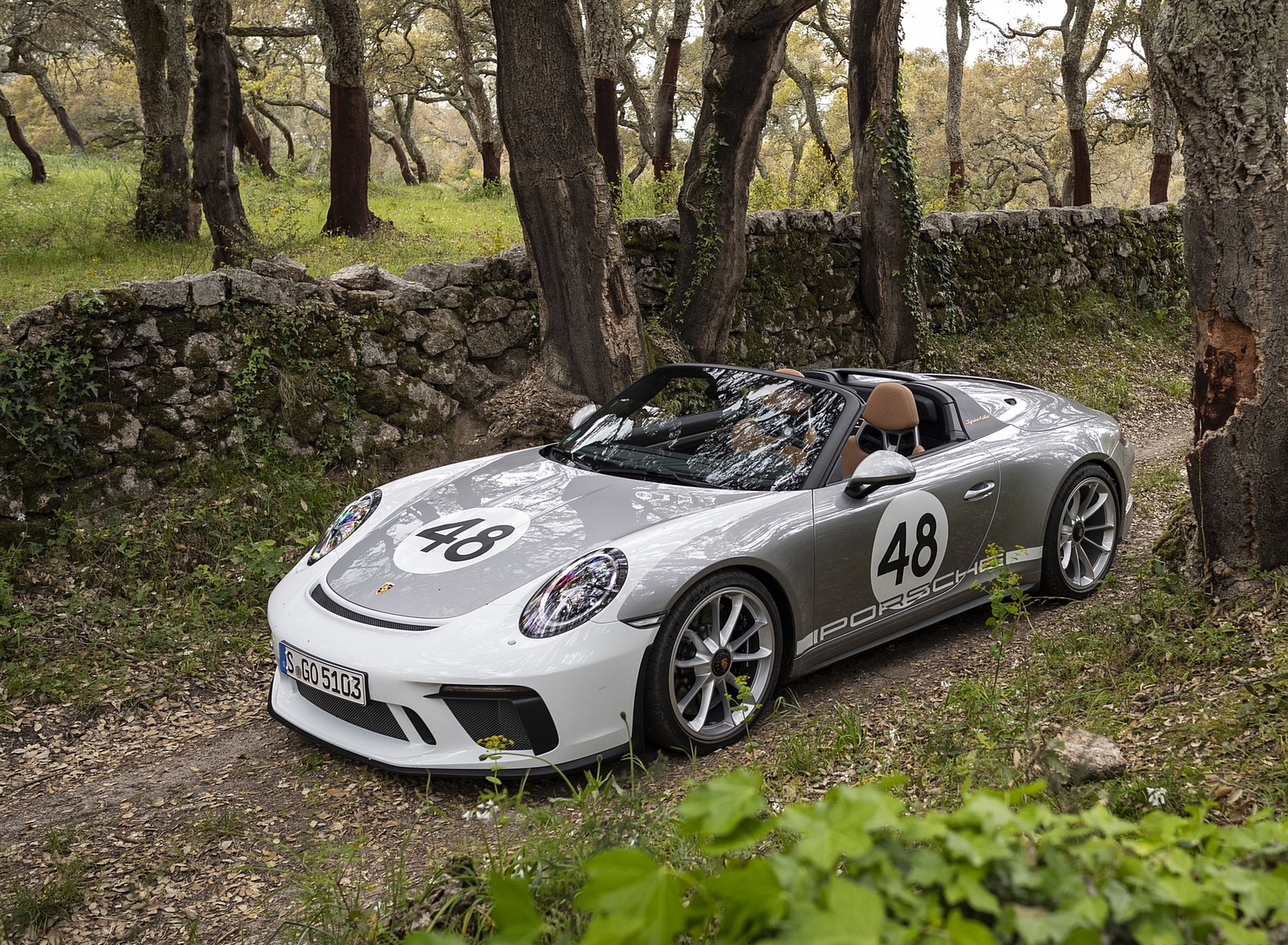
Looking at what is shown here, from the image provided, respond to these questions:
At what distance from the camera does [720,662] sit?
4.04 meters

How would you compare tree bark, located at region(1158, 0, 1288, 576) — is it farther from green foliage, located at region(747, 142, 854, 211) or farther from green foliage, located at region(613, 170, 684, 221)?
green foliage, located at region(747, 142, 854, 211)

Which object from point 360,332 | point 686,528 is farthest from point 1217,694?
point 360,332

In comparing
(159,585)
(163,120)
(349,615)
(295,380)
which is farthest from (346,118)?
(349,615)

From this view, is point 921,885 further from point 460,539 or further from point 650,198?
point 650,198

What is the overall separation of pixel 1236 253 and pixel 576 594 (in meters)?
3.17

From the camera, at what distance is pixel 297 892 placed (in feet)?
10.5

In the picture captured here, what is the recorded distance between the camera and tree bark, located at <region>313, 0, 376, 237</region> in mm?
11742

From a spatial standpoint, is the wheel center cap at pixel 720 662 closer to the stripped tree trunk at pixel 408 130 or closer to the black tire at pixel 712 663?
the black tire at pixel 712 663

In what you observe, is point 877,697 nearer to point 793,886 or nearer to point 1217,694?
point 1217,694

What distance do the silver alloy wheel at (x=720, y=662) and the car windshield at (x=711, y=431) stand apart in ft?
2.12

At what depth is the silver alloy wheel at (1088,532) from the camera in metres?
5.63

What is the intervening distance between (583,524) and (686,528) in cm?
47

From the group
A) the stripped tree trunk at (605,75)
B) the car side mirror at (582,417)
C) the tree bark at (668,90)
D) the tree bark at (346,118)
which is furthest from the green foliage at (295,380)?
the tree bark at (668,90)

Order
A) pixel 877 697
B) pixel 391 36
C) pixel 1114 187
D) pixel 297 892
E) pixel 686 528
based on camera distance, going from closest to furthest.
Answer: pixel 297 892, pixel 686 528, pixel 877 697, pixel 391 36, pixel 1114 187
